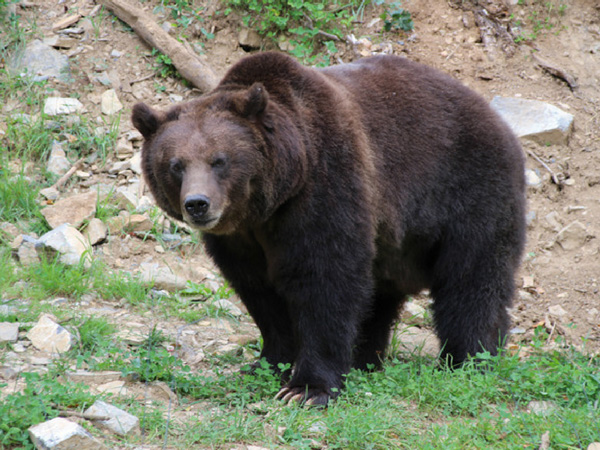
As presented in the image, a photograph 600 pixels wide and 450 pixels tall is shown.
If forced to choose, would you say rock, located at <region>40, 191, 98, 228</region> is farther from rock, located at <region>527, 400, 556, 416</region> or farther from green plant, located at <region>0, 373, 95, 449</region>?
rock, located at <region>527, 400, 556, 416</region>

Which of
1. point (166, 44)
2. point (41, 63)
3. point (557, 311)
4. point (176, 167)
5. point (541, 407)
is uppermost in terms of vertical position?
point (176, 167)

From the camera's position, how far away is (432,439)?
4.14 m

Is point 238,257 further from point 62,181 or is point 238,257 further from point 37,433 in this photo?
point 62,181

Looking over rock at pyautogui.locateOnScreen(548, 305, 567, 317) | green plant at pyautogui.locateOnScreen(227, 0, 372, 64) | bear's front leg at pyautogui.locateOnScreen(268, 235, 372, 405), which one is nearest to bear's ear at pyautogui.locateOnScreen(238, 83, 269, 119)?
bear's front leg at pyautogui.locateOnScreen(268, 235, 372, 405)

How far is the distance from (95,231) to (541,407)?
14.8ft

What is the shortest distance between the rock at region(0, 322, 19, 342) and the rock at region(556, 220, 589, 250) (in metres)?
5.52

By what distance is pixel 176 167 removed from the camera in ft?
15.5

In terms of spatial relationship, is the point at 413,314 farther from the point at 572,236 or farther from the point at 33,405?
the point at 33,405

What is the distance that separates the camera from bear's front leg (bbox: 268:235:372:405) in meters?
4.90

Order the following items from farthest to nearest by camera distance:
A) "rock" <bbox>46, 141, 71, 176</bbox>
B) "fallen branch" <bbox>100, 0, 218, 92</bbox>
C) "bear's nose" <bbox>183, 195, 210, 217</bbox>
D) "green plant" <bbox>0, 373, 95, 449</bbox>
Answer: "fallen branch" <bbox>100, 0, 218, 92</bbox>, "rock" <bbox>46, 141, 71, 176</bbox>, "bear's nose" <bbox>183, 195, 210, 217</bbox>, "green plant" <bbox>0, 373, 95, 449</bbox>

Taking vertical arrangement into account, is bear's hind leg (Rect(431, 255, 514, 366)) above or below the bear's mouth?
below

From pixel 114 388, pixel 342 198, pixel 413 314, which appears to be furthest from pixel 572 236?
pixel 114 388

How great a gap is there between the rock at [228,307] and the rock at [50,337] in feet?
5.43

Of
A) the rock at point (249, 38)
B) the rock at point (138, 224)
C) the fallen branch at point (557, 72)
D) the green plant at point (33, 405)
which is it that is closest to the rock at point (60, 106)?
the rock at point (138, 224)
